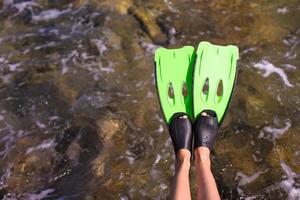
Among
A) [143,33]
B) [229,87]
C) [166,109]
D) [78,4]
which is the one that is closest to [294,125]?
[229,87]

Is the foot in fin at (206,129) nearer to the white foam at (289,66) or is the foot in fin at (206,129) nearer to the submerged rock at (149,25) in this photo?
the white foam at (289,66)

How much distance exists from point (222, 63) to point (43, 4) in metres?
3.43

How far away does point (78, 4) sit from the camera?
6.77 m

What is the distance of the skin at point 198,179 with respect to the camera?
345 centimetres

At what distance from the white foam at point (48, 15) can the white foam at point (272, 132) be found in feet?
12.2

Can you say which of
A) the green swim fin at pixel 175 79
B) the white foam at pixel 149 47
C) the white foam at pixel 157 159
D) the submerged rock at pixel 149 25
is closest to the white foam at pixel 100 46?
the white foam at pixel 149 47

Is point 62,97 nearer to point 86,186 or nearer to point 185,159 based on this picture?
point 86,186

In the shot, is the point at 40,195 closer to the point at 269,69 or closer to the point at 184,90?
the point at 184,90

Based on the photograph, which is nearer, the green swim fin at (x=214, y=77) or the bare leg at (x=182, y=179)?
the bare leg at (x=182, y=179)

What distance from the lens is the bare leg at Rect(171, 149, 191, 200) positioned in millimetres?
3455

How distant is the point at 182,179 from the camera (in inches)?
142

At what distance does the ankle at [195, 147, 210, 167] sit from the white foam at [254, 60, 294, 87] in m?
1.81

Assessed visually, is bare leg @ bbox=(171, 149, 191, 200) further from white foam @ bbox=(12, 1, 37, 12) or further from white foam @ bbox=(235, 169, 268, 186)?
white foam @ bbox=(12, 1, 37, 12)

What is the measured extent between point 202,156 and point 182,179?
0.36m
